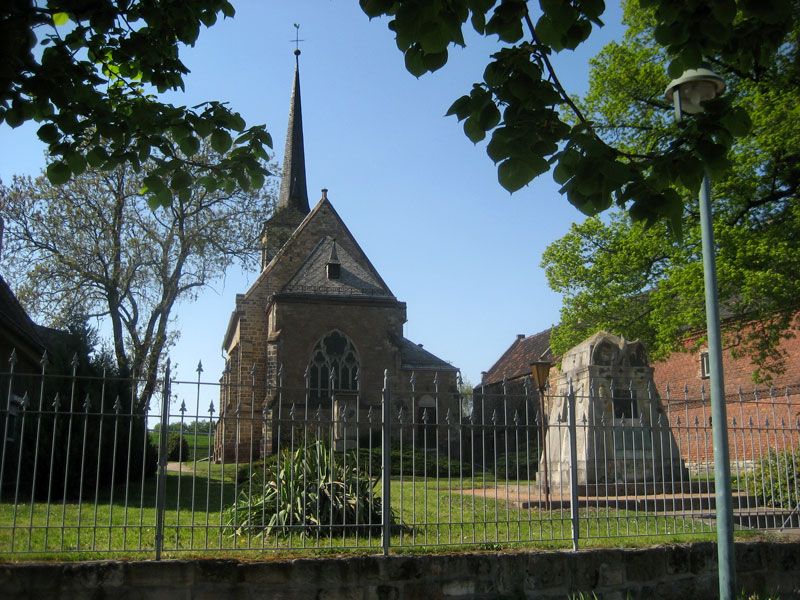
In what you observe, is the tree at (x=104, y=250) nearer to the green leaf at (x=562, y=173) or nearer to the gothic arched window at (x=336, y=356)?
the gothic arched window at (x=336, y=356)

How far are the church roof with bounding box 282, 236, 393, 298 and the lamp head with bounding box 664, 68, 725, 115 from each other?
947 inches

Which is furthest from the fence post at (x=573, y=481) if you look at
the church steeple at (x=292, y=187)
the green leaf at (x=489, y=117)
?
the church steeple at (x=292, y=187)

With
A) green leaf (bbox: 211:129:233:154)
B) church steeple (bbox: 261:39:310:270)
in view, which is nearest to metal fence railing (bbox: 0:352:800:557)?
green leaf (bbox: 211:129:233:154)

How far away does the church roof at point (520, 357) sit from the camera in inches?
1825

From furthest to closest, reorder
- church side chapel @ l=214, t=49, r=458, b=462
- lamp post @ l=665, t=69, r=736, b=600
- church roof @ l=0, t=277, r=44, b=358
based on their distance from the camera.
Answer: church side chapel @ l=214, t=49, r=458, b=462
church roof @ l=0, t=277, r=44, b=358
lamp post @ l=665, t=69, r=736, b=600

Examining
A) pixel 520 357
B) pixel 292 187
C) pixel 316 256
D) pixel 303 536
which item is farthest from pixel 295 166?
pixel 303 536

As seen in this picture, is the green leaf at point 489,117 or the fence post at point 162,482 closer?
the green leaf at point 489,117

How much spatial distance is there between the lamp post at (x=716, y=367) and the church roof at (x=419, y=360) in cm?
2379

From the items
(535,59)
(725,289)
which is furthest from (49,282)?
(535,59)

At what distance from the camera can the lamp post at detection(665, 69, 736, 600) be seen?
22.9 feet

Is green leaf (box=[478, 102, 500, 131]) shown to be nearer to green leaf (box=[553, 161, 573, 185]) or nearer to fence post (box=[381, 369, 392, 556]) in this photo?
green leaf (box=[553, 161, 573, 185])

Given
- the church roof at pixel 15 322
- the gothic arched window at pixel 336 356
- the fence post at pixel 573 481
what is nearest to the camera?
the fence post at pixel 573 481

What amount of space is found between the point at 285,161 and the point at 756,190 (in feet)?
99.6

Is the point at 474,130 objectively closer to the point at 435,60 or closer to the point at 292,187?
the point at 435,60
